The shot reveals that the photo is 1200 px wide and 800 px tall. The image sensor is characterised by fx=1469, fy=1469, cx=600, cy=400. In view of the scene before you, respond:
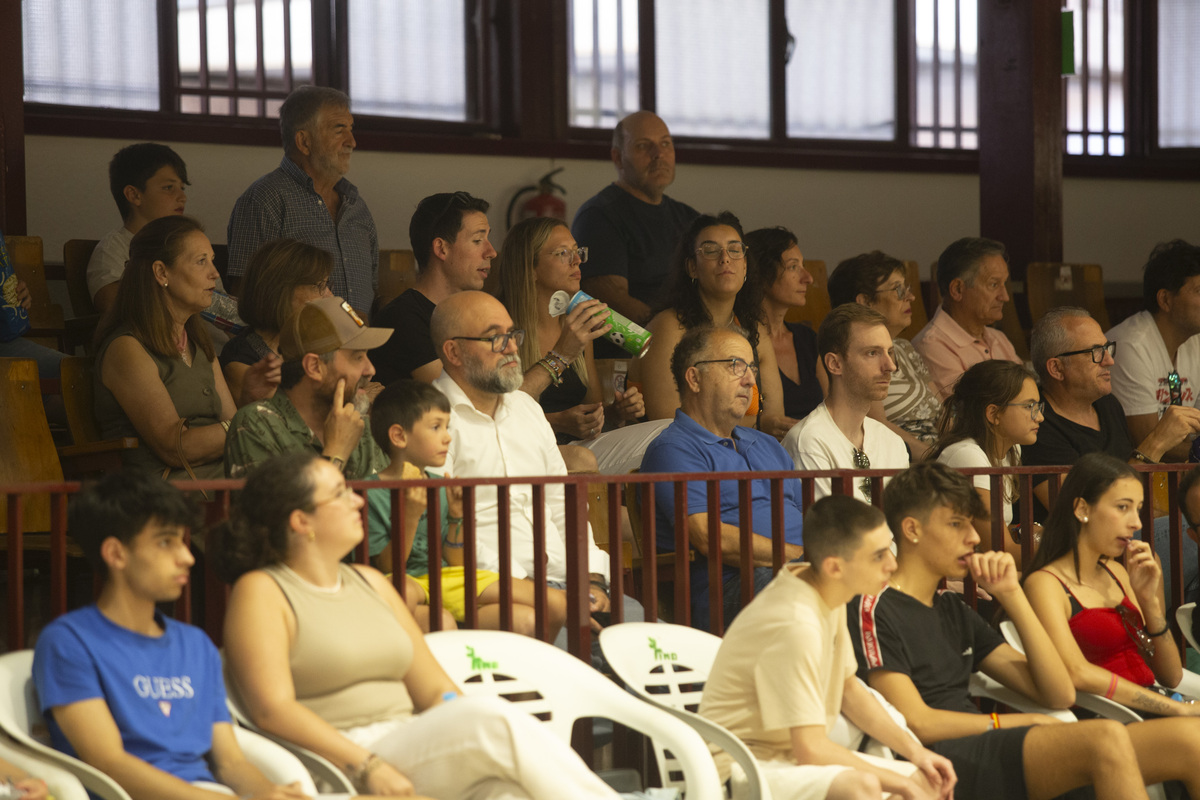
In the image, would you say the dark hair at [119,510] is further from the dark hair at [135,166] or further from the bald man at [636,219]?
the bald man at [636,219]

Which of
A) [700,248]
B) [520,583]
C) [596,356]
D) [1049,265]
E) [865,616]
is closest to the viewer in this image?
[865,616]

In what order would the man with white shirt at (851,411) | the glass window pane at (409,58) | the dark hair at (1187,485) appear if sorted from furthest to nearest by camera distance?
the glass window pane at (409,58)
the man with white shirt at (851,411)
the dark hair at (1187,485)

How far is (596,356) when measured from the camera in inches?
207

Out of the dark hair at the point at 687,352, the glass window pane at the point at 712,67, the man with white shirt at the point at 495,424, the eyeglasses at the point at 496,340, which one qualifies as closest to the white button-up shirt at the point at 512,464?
the man with white shirt at the point at 495,424

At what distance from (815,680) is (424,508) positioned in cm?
94

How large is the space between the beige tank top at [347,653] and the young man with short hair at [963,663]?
1.03m

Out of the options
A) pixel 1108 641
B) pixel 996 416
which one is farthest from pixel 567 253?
pixel 1108 641

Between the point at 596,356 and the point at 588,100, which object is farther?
the point at 588,100

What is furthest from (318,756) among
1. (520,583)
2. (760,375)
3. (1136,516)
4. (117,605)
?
(760,375)

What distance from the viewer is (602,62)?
745cm

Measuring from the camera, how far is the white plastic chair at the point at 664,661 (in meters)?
3.01

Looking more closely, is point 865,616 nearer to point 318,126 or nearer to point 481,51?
point 318,126

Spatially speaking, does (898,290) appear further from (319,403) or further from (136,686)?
(136,686)

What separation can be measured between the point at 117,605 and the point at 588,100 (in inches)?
212
